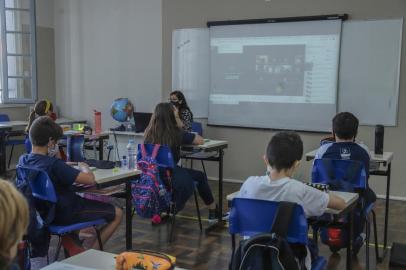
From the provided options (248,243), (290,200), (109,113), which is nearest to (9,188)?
(248,243)

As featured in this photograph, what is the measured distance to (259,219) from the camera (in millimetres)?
2068

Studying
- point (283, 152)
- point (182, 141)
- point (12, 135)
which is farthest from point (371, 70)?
point (12, 135)

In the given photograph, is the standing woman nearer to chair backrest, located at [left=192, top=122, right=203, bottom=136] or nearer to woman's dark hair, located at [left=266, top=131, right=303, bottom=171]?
chair backrest, located at [left=192, top=122, right=203, bottom=136]

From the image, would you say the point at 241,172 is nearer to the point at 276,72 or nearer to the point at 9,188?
the point at 276,72

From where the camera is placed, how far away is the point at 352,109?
5766 millimetres

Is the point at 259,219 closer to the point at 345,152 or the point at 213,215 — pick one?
the point at 345,152

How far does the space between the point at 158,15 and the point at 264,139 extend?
250 centimetres

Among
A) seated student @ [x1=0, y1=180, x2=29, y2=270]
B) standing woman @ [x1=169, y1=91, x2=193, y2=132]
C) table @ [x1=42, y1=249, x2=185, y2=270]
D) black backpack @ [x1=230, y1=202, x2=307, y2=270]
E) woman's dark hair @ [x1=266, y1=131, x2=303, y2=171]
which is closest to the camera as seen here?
seated student @ [x1=0, y1=180, x2=29, y2=270]

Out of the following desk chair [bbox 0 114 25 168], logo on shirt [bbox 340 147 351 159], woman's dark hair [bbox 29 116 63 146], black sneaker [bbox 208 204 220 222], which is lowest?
black sneaker [bbox 208 204 220 222]

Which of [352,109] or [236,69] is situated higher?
[236,69]

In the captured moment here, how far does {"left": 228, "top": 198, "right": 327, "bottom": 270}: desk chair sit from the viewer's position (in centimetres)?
198

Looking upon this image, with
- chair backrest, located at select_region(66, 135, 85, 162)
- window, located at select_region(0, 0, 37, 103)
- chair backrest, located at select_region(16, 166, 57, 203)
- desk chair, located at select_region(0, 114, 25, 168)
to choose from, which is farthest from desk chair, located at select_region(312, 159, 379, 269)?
window, located at select_region(0, 0, 37, 103)

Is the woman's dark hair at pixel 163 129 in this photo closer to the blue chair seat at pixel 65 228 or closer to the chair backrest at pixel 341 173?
the blue chair seat at pixel 65 228

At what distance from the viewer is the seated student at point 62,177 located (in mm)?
2785
